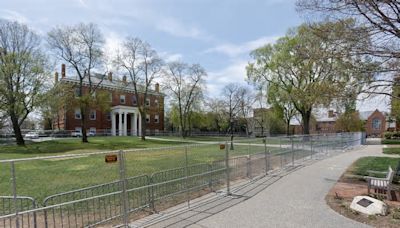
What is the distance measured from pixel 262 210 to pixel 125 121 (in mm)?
55026

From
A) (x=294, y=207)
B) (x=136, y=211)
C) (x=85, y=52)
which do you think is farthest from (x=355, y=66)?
(x=85, y=52)

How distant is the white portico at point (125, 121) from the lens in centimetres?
5928

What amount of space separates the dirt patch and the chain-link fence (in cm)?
284

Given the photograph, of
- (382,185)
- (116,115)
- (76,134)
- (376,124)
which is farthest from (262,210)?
(376,124)

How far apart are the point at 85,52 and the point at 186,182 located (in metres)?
35.1

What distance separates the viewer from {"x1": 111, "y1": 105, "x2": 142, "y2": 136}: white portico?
5928 centimetres

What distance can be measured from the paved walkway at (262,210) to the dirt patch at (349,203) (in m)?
0.21

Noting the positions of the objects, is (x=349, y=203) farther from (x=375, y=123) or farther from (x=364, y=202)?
(x=375, y=123)

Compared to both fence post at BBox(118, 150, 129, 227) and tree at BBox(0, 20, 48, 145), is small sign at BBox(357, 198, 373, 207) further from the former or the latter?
tree at BBox(0, 20, 48, 145)

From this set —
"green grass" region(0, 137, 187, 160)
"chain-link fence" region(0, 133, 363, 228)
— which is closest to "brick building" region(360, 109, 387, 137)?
"green grass" region(0, 137, 187, 160)

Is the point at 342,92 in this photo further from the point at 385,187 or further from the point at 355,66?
the point at 385,187

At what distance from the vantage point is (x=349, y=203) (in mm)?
7797

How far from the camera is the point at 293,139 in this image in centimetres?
1644

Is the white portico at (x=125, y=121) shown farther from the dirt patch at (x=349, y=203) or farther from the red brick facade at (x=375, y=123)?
the red brick facade at (x=375, y=123)
